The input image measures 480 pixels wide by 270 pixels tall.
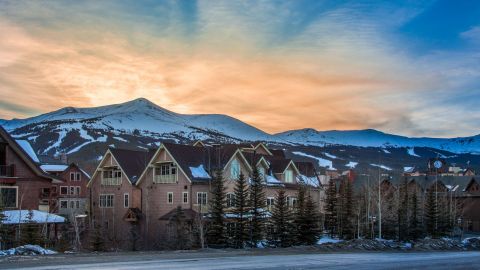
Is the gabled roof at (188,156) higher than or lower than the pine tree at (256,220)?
higher

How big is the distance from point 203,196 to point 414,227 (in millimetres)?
24130

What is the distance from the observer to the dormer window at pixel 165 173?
56.9m

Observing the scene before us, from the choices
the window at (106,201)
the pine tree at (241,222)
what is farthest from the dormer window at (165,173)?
the pine tree at (241,222)

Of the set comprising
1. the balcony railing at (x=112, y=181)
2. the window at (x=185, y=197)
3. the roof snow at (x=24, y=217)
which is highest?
the balcony railing at (x=112, y=181)

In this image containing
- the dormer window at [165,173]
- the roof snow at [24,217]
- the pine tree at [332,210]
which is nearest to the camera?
the roof snow at [24,217]

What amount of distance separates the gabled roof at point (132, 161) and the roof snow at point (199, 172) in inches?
295

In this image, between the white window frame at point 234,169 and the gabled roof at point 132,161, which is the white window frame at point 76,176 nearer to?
the gabled roof at point 132,161

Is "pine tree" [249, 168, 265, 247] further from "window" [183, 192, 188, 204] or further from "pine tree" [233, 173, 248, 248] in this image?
"window" [183, 192, 188, 204]

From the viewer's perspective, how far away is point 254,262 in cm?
2233

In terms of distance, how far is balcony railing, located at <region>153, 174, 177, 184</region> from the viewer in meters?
56.7

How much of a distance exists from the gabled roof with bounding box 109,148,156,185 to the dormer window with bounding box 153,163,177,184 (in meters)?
3.17

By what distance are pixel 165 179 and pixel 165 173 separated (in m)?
0.79

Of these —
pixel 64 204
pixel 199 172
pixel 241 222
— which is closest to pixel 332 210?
pixel 199 172

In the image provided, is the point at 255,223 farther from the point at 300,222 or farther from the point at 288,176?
the point at 288,176
